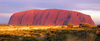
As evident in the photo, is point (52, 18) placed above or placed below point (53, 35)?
above

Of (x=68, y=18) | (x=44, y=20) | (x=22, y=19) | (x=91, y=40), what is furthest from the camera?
(x=22, y=19)

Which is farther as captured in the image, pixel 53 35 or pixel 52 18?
pixel 52 18

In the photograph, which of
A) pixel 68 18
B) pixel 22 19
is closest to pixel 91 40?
pixel 68 18

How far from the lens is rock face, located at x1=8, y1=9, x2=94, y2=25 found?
82.8 meters

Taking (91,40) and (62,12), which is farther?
(62,12)

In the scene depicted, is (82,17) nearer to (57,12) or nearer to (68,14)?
(68,14)

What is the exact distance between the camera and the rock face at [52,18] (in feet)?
271

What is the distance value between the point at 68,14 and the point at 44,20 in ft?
63.0

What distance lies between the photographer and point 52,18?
87.4 m

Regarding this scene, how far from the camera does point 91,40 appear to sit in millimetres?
8273

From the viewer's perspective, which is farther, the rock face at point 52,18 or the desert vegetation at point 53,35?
the rock face at point 52,18

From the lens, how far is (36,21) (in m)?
91.3

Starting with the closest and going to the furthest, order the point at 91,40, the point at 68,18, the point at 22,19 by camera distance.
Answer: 1. the point at 91,40
2. the point at 68,18
3. the point at 22,19

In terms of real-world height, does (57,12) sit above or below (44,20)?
above
